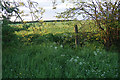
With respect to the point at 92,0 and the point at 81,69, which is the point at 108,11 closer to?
the point at 92,0

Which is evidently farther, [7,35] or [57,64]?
[7,35]

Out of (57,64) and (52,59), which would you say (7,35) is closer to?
(52,59)

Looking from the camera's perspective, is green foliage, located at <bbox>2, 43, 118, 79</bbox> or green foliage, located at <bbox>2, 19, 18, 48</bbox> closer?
green foliage, located at <bbox>2, 43, 118, 79</bbox>

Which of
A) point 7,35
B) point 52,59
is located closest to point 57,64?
point 52,59

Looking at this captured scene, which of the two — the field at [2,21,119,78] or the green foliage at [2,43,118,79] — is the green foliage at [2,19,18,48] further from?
the green foliage at [2,43,118,79]

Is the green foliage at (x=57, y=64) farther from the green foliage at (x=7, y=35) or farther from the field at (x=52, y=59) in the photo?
the green foliage at (x=7, y=35)

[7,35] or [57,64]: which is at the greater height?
[7,35]

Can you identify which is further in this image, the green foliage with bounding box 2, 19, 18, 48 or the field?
the green foliage with bounding box 2, 19, 18, 48

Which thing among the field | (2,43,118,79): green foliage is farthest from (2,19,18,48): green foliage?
(2,43,118,79): green foliage

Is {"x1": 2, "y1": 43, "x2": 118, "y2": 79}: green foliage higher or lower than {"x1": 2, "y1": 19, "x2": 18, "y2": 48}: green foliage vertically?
Answer: lower

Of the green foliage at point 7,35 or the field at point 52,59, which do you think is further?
the green foliage at point 7,35

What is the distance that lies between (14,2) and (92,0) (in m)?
3.18

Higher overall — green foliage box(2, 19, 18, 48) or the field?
green foliage box(2, 19, 18, 48)

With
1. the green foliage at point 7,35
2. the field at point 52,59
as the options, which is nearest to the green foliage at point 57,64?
the field at point 52,59
